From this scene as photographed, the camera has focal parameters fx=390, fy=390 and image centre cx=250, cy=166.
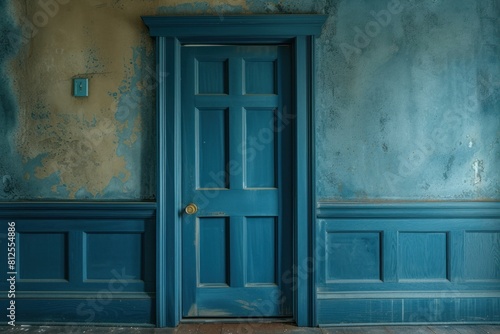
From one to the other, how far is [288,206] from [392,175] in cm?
77

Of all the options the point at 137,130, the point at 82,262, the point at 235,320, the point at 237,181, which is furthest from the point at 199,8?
the point at 235,320

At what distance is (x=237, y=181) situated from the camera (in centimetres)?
276

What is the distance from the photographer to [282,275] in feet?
9.12

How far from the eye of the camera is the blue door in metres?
2.77

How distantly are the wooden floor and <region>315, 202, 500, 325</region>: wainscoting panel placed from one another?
61mm

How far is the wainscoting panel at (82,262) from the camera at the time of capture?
2703mm

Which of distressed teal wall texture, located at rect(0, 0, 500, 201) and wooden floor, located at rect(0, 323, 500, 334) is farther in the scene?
distressed teal wall texture, located at rect(0, 0, 500, 201)

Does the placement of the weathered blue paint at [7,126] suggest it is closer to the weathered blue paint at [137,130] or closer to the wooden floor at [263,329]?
the weathered blue paint at [137,130]

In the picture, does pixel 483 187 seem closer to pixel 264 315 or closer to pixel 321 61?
pixel 321 61

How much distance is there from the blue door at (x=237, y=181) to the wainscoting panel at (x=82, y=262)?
0.31 metres

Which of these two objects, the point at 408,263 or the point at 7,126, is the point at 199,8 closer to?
the point at 7,126

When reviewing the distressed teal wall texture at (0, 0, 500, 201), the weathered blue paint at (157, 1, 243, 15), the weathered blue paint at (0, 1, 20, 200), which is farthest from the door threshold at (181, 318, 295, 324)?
the weathered blue paint at (157, 1, 243, 15)

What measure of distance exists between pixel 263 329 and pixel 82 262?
1337mm

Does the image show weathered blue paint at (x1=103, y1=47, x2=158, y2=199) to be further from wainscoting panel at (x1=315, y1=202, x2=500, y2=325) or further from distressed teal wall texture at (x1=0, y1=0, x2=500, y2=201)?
wainscoting panel at (x1=315, y1=202, x2=500, y2=325)
